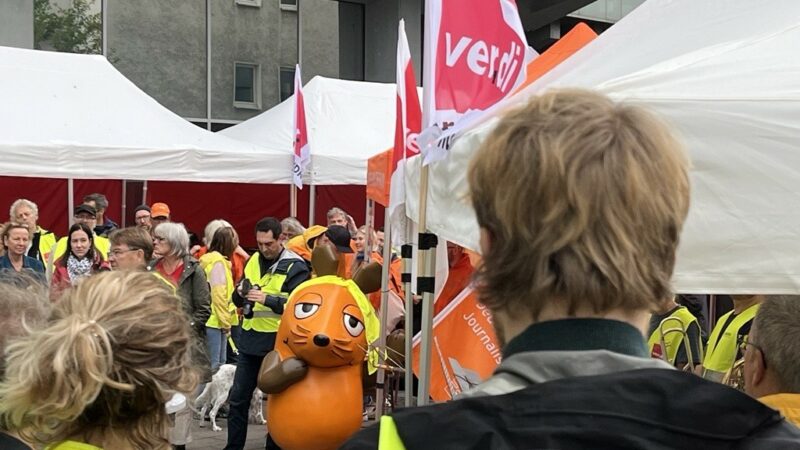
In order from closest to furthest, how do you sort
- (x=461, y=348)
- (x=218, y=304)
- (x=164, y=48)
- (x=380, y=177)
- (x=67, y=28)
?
1. (x=461, y=348)
2. (x=380, y=177)
3. (x=218, y=304)
4. (x=67, y=28)
5. (x=164, y=48)

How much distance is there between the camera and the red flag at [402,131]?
16.0ft

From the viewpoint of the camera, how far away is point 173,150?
35.2ft

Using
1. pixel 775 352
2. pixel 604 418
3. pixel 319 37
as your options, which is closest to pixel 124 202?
pixel 319 37

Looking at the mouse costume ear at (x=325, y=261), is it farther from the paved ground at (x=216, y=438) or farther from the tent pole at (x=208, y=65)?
the tent pole at (x=208, y=65)

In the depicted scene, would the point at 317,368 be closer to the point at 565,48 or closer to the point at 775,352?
the point at 565,48

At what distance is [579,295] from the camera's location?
1.09m

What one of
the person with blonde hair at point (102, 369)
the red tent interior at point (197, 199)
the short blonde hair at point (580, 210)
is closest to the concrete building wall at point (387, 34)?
the red tent interior at point (197, 199)

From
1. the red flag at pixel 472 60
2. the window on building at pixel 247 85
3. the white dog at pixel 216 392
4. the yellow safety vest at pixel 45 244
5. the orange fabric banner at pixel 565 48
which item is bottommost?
the white dog at pixel 216 392

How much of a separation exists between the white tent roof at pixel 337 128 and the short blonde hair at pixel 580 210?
10.6 m

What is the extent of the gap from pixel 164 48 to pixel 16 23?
11.8 ft

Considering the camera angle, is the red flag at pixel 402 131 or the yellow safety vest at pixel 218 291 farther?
the yellow safety vest at pixel 218 291

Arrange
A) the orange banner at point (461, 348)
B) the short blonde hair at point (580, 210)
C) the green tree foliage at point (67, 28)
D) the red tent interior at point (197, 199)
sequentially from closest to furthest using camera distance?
the short blonde hair at point (580, 210) → the orange banner at point (461, 348) → the red tent interior at point (197, 199) → the green tree foliage at point (67, 28)

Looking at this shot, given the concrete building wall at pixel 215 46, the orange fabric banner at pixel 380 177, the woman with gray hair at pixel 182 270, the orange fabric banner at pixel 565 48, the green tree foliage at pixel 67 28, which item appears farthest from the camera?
the concrete building wall at pixel 215 46

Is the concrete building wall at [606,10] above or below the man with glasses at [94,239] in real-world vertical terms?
above
